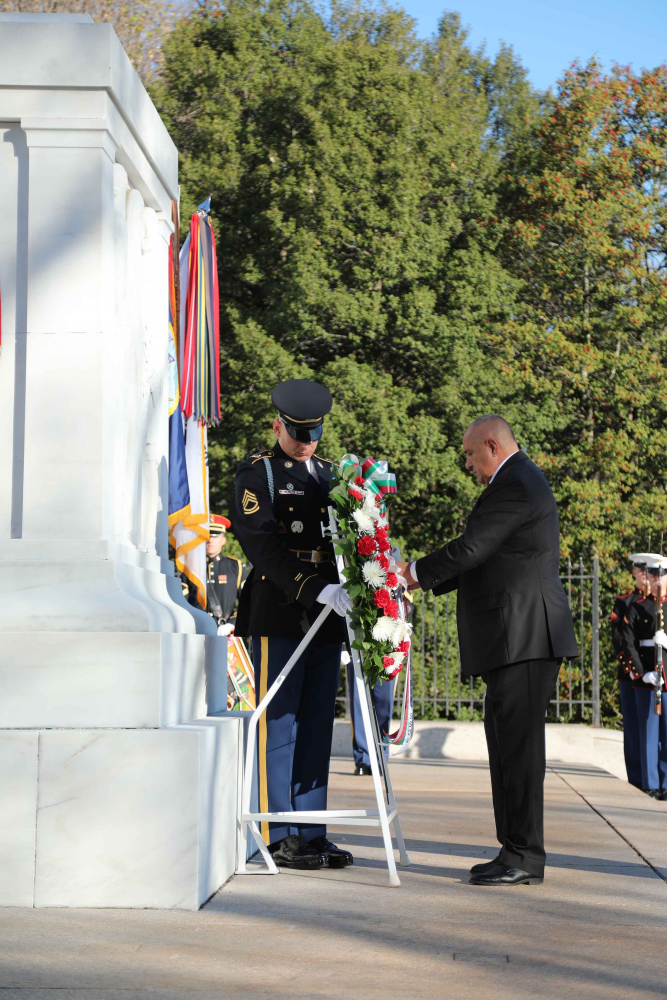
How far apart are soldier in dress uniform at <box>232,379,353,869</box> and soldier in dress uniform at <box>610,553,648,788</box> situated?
5.81m

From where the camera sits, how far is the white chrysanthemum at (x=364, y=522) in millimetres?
4750

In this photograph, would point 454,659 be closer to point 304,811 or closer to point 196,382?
point 196,382

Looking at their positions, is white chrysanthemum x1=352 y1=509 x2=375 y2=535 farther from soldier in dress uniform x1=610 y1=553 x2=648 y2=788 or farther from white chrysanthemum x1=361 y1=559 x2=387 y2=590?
soldier in dress uniform x1=610 y1=553 x2=648 y2=788

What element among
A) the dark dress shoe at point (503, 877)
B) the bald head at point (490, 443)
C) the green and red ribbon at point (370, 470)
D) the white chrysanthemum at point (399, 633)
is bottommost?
the dark dress shoe at point (503, 877)

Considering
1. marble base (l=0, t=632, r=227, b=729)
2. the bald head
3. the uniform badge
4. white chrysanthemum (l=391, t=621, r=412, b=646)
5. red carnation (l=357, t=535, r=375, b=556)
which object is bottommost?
marble base (l=0, t=632, r=227, b=729)

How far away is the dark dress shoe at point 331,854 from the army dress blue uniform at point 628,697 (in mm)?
5815

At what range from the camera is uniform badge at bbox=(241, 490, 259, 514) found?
5.11 meters

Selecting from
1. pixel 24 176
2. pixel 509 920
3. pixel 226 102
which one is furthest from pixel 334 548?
pixel 226 102

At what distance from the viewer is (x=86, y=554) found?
4621 millimetres

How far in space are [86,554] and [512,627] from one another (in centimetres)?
169

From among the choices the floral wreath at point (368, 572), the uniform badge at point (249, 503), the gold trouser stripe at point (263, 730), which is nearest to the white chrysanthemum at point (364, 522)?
the floral wreath at point (368, 572)

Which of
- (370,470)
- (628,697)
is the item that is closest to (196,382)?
(370,470)

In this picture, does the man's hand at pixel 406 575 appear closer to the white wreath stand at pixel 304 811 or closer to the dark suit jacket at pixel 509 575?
the dark suit jacket at pixel 509 575

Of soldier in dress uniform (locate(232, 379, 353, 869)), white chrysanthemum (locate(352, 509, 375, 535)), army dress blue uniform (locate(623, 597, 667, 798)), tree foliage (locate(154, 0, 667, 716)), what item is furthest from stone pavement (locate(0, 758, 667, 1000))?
tree foliage (locate(154, 0, 667, 716))
